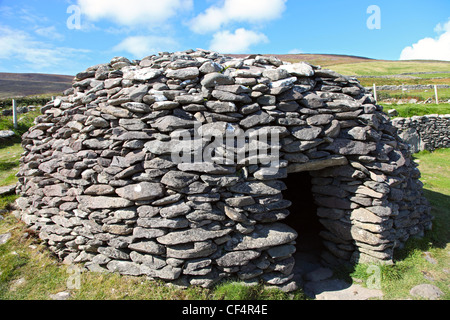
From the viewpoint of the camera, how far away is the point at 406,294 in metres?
4.52

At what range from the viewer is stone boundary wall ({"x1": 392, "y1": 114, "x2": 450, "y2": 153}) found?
525 inches

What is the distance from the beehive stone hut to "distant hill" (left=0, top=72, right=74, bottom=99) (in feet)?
108

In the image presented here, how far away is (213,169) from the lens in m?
4.19

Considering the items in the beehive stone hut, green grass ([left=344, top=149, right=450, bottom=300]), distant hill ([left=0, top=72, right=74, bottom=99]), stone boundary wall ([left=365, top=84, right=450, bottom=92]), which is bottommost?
green grass ([left=344, top=149, right=450, bottom=300])

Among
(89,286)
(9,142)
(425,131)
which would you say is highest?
(425,131)

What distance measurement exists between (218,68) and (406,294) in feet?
14.9

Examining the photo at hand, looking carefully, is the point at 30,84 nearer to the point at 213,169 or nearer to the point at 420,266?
the point at 213,169

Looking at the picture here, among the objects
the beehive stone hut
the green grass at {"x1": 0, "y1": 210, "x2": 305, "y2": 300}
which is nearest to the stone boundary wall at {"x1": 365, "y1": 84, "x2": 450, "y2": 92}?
the beehive stone hut

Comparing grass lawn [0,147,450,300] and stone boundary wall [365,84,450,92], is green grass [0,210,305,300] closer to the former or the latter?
grass lawn [0,147,450,300]

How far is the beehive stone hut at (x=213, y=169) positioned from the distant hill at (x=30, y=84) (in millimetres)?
32938

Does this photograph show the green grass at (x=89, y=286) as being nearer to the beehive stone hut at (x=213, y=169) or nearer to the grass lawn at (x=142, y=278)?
the grass lawn at (x=142, y=278)

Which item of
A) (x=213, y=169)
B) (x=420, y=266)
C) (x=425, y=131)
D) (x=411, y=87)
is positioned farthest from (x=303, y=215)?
(x=411, y=87)

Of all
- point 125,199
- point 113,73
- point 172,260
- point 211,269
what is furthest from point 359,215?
point 113,73

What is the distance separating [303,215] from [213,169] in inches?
151
